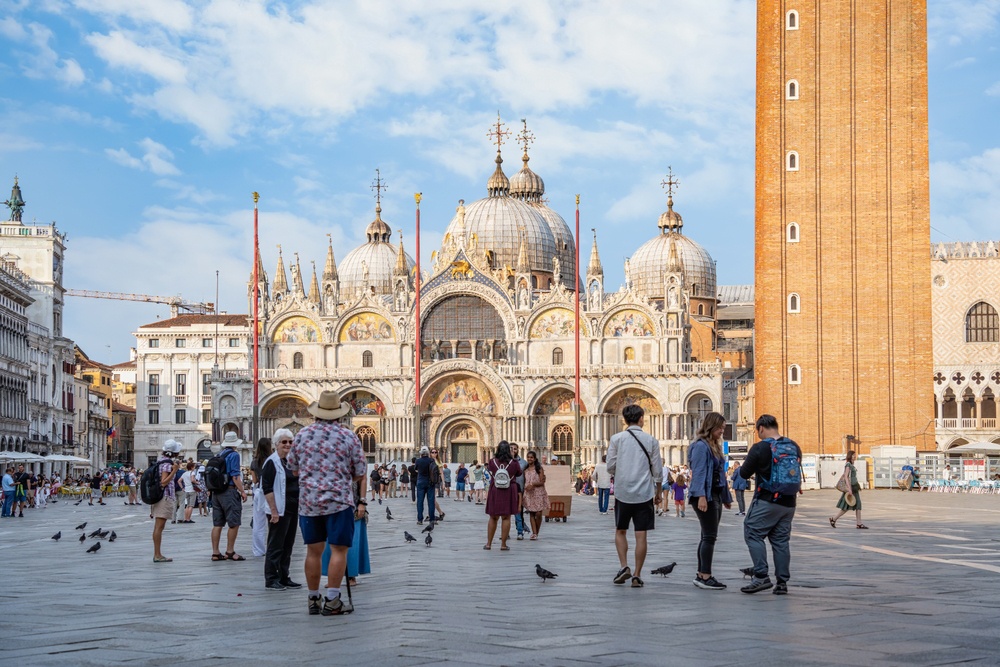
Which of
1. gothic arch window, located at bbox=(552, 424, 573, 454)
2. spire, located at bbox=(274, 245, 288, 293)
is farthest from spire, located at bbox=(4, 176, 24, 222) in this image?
gothic arch window, located at bbox=(552, 424, 573, 454)

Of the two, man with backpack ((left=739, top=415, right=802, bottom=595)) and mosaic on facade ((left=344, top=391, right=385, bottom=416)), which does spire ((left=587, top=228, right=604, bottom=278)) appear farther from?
man with backpack ((left=739, top=415, right=802, bottom=595))

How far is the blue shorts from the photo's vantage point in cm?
951

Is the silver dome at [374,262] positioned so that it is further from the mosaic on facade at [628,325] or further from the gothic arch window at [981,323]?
the gothic arch window at [981,323]

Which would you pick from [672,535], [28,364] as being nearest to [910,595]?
[672,535]

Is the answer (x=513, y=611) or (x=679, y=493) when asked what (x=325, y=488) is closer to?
(x=513, y=611)

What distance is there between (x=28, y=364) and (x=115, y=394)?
4924cm

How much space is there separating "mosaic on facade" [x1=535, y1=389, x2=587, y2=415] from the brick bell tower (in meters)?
16.9

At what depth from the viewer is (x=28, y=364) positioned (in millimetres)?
63062

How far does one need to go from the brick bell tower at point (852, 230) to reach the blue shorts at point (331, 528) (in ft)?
124

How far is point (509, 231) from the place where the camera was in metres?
74.9

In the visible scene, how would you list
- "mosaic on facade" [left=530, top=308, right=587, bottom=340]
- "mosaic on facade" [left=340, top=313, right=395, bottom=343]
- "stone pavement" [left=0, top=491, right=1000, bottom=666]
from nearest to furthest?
"stone pavement" [left=0, top=491, right=1000, bottom=666]
"mosaic on facade" [left=530, top=308, right=587, bottom=340]
"mosaic on facade" [left=340, top=313, right=395, bottom=343]

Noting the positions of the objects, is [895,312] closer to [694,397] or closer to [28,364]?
[694,397]

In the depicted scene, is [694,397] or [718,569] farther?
[694,397]

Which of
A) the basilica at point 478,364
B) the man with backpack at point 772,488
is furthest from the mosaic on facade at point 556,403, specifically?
the man with backpack at point 772,488
